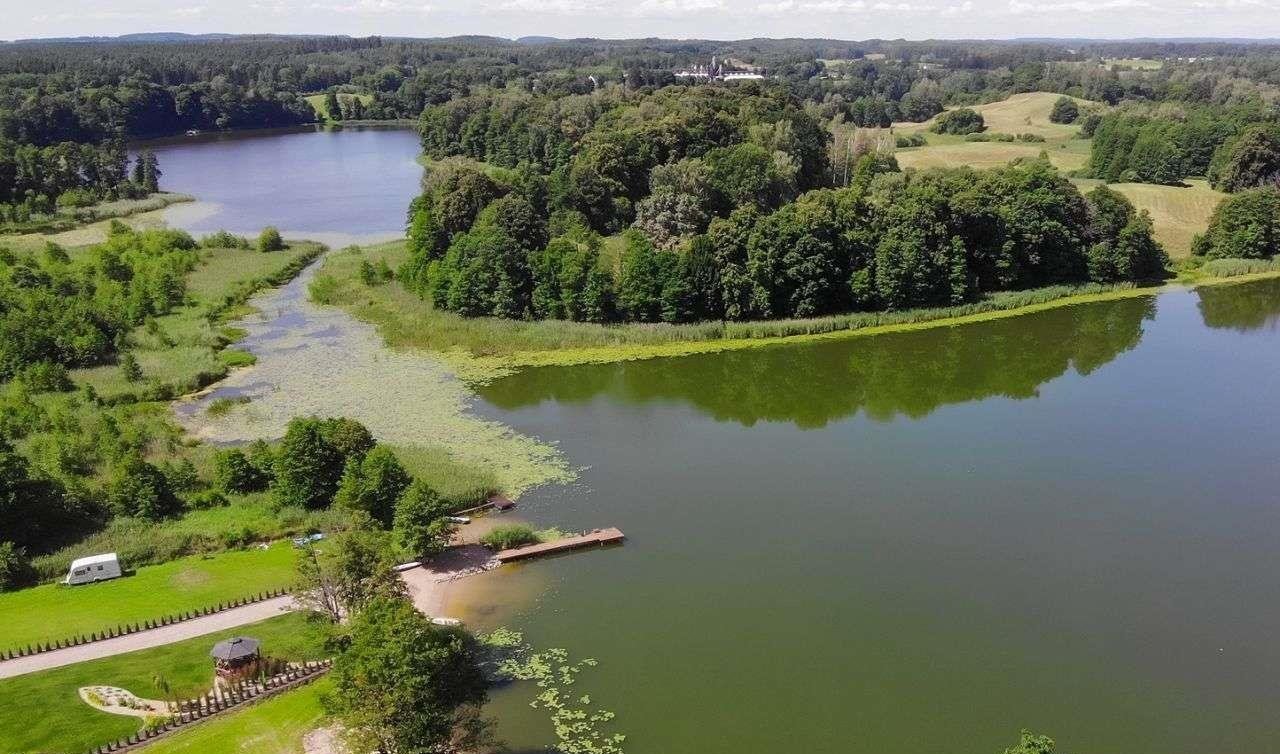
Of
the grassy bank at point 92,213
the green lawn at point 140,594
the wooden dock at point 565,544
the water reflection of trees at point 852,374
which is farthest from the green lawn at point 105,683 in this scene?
the grassy bank at point 92,213

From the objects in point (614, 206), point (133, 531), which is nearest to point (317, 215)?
point (614, 206)

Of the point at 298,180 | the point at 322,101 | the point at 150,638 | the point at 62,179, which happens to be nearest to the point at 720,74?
the point at 322,101

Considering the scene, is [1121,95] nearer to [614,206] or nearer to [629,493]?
[614,206]

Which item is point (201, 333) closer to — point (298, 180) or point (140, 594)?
point (140, 594)

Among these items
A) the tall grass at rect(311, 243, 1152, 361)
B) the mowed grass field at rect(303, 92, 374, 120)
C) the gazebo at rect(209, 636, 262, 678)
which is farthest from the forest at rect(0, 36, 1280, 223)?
the gazebo at rect(209, 636, 262, 678)

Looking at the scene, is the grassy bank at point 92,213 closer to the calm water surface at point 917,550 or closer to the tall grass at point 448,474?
the calm water surface at point 917,550

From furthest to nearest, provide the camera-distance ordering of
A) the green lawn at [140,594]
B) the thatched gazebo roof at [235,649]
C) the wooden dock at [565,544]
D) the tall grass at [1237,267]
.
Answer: the tall grass at [1237,267], the wooden dock at [565,544], the green lawn at [140,594], the thatched gazebo roof at [235,649]

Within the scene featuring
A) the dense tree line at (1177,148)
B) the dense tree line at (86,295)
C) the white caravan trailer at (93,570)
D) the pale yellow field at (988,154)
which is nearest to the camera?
the white caravan trailer at (93,570)
